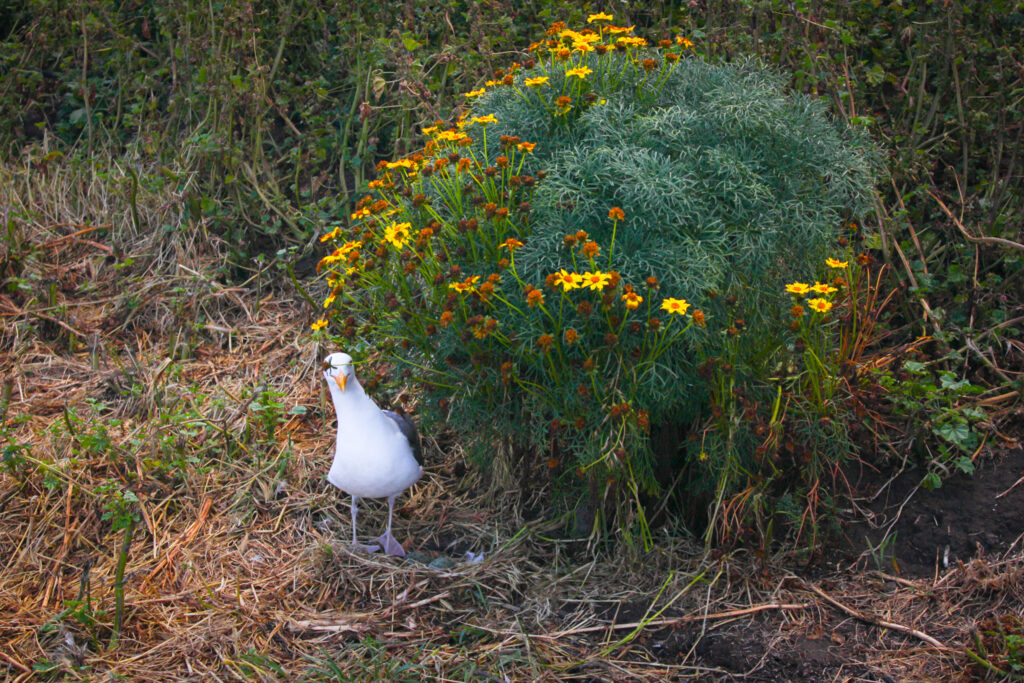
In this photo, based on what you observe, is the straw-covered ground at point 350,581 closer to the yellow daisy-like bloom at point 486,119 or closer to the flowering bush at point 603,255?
the flowering bush at point 603,255

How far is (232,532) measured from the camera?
115 inches

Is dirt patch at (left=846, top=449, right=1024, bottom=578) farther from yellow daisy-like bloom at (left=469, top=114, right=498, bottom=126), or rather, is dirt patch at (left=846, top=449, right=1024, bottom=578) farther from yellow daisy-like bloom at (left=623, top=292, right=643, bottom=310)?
yellow daisy-like bloom at (left=469, top=114, right=498, bottom=126)

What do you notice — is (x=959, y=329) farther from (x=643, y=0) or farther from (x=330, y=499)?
(x=330, y=499)

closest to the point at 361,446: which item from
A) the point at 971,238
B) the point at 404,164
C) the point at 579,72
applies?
the point at 404,164

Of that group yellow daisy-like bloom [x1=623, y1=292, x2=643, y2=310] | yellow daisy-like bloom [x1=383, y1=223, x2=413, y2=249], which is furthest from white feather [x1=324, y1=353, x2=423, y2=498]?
yellow daisy-like bloom [x1=623, y1=292, x2=643, y2=310]

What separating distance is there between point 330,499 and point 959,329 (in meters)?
2.34

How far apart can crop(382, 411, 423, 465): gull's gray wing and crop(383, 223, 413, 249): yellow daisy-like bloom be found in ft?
2.15

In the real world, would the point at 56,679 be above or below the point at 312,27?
below

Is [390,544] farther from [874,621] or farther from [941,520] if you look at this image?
[941,520]

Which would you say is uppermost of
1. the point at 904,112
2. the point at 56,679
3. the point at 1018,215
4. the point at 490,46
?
the point at 490,46

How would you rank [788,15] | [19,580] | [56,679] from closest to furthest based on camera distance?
[56,679]
[19,580]
[788,15]

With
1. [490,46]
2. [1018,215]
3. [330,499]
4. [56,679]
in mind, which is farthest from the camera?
[490,46]

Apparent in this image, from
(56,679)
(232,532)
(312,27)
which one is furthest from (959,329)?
(312,27)

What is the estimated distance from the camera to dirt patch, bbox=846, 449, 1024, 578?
2629 mm
